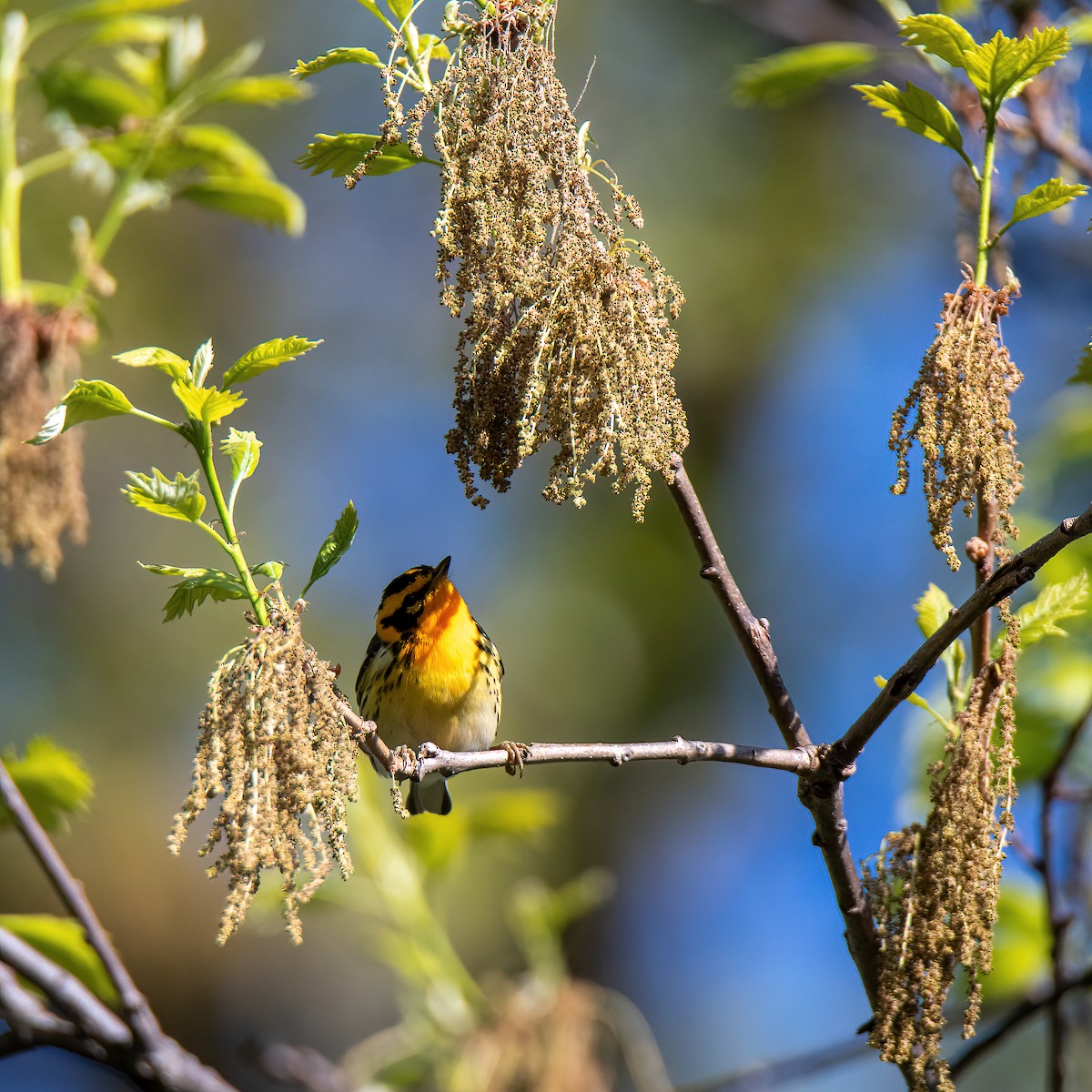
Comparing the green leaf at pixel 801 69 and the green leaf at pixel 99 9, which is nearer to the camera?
the green leaf at pixel 99 9

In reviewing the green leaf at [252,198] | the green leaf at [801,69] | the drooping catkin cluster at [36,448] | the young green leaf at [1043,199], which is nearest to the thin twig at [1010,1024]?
the young green leaf at [1043,199]

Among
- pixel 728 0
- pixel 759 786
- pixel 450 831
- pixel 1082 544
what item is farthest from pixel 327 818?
pixel 759 786

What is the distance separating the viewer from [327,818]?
1.58 meters

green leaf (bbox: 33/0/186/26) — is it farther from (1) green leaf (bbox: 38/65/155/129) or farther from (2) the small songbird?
(2) the small songbird

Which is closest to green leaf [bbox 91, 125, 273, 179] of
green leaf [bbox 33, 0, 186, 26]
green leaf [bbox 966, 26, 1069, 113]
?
green leaf [bbox 33, 0, 186, 26]

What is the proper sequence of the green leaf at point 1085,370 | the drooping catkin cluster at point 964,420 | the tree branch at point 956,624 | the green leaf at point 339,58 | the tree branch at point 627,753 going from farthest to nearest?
the green leaf at point 1085,370
the green leaf at point 339,58
the tree branch at point 627,753
the drooping catkin cluster at point 964,420
the tree branch at point 956,624

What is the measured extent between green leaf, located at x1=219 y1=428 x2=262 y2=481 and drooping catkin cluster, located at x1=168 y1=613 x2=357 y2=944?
26 centimetres

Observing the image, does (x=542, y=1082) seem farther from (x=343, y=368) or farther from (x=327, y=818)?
(x=343, y=368)

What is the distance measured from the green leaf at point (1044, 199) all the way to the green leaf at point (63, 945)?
1960 millimetres

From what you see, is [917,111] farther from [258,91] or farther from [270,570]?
[258,91]

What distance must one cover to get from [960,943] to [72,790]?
5.28ft

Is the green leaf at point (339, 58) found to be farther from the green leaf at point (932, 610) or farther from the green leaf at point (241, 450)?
the green leaf at point (932, 610)

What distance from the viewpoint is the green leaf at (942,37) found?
1723 mm

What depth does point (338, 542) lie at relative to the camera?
5.85 feet
